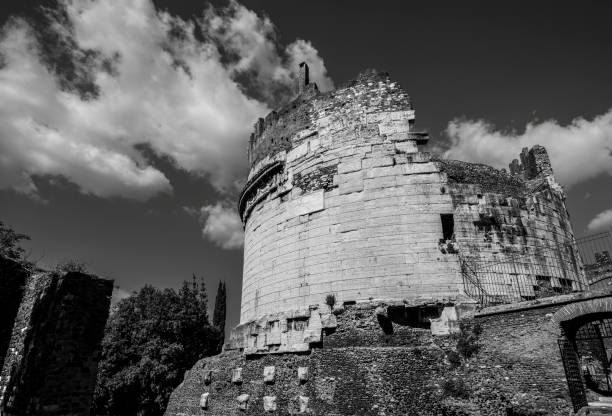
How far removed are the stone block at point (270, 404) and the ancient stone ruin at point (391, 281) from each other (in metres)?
0.04

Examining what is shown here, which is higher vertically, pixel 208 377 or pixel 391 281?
pixel 391 281

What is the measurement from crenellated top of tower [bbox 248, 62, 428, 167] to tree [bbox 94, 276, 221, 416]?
10252 millimetres

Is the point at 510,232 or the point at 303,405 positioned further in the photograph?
the point at 510,232

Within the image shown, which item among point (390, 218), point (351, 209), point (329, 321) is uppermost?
point (351, 209)

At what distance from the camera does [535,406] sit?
6.77 metres

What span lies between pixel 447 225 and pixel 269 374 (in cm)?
586

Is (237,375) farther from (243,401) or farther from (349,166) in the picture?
(349,166)

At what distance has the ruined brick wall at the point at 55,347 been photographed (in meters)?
6.06

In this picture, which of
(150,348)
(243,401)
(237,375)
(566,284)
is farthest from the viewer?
(150,348)

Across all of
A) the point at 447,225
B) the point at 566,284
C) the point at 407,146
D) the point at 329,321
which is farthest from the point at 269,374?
the point at 566,284

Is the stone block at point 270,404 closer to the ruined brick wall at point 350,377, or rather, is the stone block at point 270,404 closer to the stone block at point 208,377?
the ruined brick wall at point 350,377

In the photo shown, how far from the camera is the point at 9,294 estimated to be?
297 inches

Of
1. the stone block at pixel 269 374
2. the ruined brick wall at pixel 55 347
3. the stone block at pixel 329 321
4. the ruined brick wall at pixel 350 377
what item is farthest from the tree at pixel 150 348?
the ruined brick wall at pixel 55 347

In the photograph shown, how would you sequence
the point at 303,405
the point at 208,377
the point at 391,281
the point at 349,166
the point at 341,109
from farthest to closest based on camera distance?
the point at 341,109 → the point at 349,166 → the point at 208,377 → the point at 391,281 → the point at 303,405
